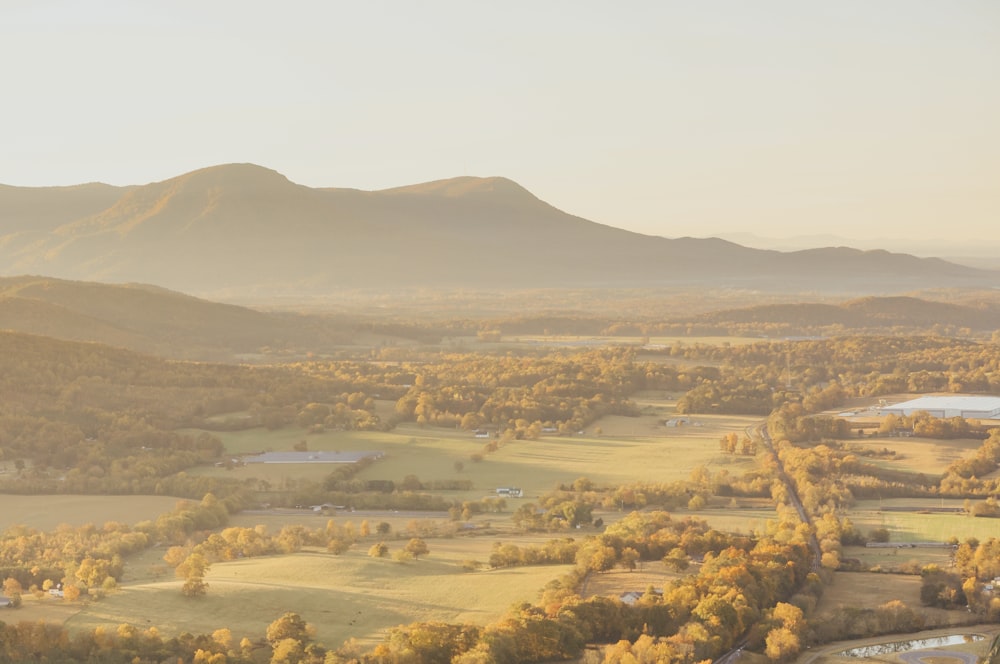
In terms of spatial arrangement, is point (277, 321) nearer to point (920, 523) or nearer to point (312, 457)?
point (312, 457)

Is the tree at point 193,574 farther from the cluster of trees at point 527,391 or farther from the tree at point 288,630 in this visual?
the cluster of trees at point 527,391

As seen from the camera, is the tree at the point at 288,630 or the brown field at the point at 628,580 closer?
the tree at the point at 288,630

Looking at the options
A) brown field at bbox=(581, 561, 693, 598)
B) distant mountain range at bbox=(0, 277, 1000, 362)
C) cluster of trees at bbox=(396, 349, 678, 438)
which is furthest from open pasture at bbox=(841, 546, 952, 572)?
distant mountain range at bbox=(0, 277, 1000, 362)

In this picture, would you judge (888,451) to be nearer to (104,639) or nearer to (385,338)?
(104,639)

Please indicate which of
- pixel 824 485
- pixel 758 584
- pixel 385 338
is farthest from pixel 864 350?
pixel 758 584

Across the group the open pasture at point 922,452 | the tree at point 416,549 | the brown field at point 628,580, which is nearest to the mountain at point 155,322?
the open pasture at point 922,452
